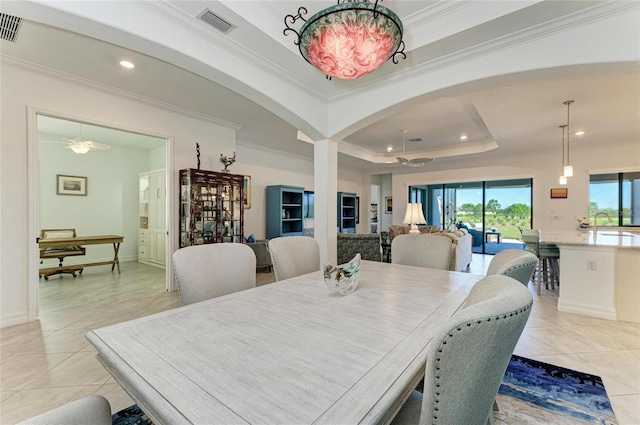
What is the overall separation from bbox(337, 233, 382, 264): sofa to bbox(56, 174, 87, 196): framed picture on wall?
5.77 meters

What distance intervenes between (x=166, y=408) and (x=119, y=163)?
750cm

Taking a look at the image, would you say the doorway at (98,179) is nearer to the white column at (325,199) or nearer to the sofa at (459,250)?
the white column at (325,199)

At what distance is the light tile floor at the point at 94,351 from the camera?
180 centimetres

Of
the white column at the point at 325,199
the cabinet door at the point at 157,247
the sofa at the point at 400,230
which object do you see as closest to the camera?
the white column at the point at 325,199

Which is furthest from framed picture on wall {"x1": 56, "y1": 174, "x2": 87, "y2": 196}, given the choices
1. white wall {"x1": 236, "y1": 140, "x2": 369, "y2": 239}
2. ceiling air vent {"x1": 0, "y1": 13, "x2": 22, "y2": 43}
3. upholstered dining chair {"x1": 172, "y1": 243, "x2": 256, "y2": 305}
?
upholstered dining chair {"x1": 172, "y1": 243, "x2": 256, "y2": 305}

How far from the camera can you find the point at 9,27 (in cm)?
225

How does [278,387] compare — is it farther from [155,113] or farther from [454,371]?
[155,113]

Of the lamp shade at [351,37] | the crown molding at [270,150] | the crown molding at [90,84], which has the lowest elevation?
the lamp shade at [351,37]

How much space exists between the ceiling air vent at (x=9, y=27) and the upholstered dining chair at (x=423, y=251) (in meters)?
3.62

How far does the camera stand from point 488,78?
2316 millimetres

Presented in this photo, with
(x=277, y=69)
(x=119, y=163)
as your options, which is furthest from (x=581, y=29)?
(x=119, y=163)

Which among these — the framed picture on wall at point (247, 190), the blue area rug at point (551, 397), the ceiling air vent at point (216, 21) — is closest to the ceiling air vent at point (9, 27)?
the ceiling air vent at point (216, 21)

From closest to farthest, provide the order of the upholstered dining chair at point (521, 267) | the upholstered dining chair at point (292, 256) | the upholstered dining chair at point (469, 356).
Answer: the upholstered dining chair at point (469, 356), the upholstered dining chair at point (521, 267), the upholstered dining chair at point (292, 256)

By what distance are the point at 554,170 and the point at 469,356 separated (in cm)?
775
